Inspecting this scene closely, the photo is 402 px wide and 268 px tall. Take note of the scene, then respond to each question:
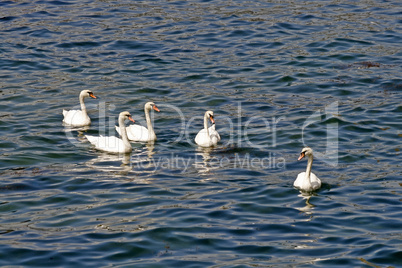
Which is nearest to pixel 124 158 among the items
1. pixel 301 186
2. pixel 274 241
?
pixel 301 186

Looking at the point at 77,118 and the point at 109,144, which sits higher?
the point at 77,118

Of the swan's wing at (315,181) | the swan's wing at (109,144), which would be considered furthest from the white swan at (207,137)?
the swan's wing at (315,181)

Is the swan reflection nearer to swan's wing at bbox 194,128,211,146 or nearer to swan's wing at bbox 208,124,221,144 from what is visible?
swan's wing at bbox 194,128,211,146

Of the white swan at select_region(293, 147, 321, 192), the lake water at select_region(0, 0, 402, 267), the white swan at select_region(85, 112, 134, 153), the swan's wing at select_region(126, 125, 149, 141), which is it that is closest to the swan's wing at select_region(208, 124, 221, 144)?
the lake water at select_region(0, 0, 402, 267)

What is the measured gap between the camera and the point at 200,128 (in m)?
18.6

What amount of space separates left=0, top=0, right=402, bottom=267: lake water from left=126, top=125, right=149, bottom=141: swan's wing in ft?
1.18

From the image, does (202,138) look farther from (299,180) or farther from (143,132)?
(299,180)

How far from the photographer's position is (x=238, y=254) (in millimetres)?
11375

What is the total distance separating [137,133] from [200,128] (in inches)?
72.5

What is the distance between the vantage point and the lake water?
11.9 meters

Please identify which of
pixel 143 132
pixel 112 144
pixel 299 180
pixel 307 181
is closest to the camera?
pixel 307 181

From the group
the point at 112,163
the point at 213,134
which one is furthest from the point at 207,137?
the point at 112,163

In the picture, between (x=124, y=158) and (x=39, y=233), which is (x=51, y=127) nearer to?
(x=124, y=158)

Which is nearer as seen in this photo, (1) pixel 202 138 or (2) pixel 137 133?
(1) pixel 202 138
